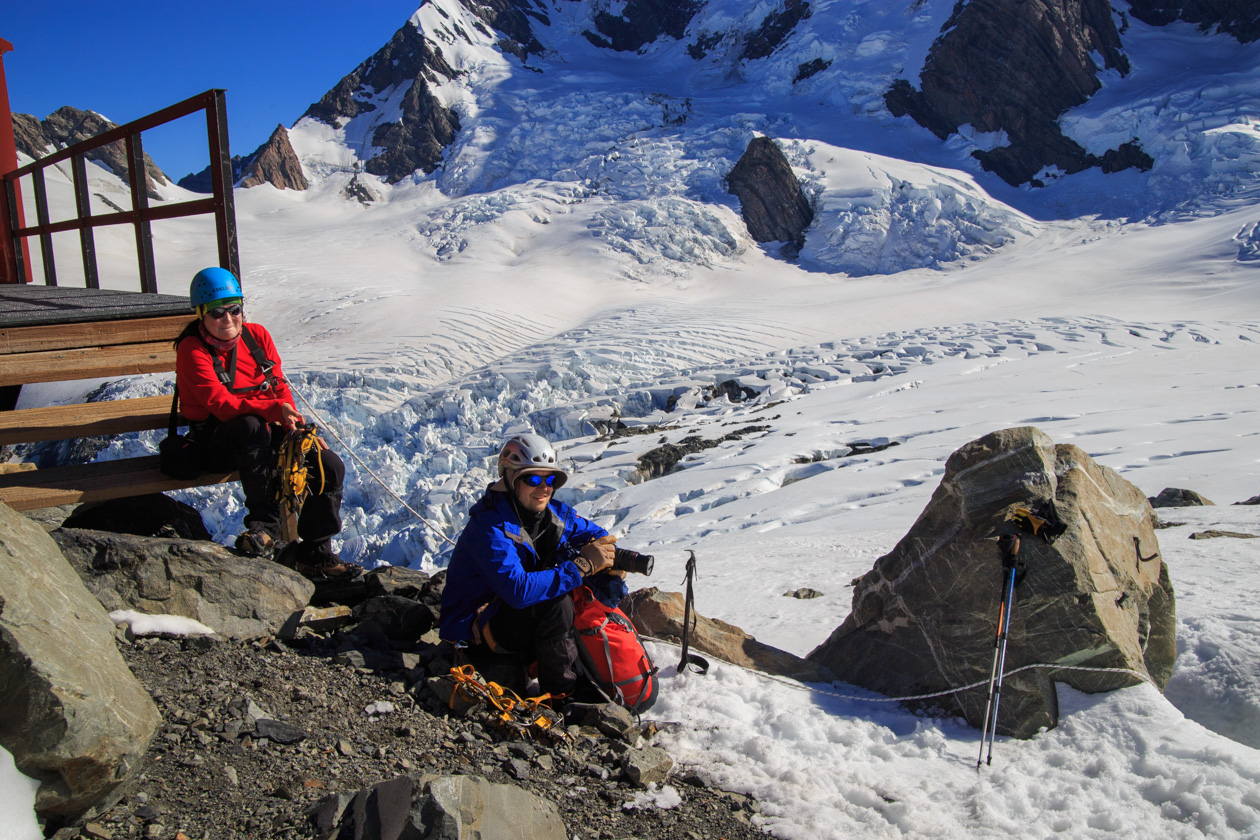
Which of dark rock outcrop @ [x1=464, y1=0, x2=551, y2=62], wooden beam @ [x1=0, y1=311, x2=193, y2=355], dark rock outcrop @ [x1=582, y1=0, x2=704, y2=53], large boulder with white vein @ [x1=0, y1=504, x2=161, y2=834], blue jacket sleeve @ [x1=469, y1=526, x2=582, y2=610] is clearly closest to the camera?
large boulder with white vein @ [x1=0, y1=504, x2=161, y2=834]

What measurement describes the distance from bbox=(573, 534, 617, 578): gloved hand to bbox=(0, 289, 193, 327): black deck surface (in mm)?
3130

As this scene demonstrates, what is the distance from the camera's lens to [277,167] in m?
36.9

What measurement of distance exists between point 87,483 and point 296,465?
0.96m

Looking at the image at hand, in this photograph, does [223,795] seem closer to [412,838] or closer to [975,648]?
[412,838]

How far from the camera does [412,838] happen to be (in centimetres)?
182

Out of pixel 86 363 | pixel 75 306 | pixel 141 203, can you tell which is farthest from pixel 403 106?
pixel 86 363

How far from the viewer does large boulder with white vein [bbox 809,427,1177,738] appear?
3129 millimetres

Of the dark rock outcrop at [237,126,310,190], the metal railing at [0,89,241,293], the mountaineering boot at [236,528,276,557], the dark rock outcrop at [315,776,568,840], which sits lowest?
the dark rock outcrop at [315,776,568,840]

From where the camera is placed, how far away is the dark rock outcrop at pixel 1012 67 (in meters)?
33.4

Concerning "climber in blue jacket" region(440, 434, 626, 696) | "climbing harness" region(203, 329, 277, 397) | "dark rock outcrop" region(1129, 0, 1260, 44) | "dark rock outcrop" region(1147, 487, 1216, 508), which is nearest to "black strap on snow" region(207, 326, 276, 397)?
"climbing harness" region(203, 329, 277, 397)

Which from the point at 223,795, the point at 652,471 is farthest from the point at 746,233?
the point at 223,795

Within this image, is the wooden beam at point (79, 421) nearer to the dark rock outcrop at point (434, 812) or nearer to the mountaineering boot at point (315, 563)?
the mountaineering boot at point (315, 563)

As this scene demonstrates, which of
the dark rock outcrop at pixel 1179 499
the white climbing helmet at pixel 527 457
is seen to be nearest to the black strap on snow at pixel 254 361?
the white climbing helmet at pixel 527 457

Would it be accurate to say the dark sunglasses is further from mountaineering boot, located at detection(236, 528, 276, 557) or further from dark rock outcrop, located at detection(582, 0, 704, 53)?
dark rock outcrop, located at detection(582, 0, 704, 53)
